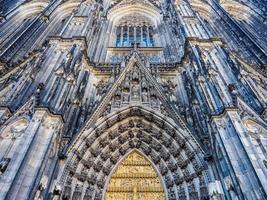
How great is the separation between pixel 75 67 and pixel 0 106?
2.93 m

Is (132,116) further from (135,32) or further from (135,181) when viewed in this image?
(135,32)

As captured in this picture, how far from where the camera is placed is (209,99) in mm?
8922

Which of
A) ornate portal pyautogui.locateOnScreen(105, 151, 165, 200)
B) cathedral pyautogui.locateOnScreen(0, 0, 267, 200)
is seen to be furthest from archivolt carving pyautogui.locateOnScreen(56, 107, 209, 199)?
ornate portal pyautogui.locateOnScreen(105, 151, 165, 200)

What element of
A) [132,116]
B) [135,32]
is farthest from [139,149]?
[135,32]

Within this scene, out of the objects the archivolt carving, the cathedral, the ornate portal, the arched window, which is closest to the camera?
the cathedral

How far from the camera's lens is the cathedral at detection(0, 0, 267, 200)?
7.12m

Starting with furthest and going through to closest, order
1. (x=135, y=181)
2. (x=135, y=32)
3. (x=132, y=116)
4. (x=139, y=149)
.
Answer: (x=135, y=32) < (x=132, y=116) < (x=139, y=149) < (x=135, y=181)

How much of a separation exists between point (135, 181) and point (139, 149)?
4.13ft

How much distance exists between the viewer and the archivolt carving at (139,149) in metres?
8.66

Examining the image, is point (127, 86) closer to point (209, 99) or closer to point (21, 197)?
point (209, 99)

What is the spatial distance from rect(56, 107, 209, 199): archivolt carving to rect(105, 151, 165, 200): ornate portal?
213 millimetres

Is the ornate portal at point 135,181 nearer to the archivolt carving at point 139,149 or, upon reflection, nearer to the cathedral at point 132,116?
the cathedral at point 132,116

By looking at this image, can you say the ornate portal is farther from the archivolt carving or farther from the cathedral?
the archivolt carving

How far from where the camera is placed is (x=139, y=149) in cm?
1039
